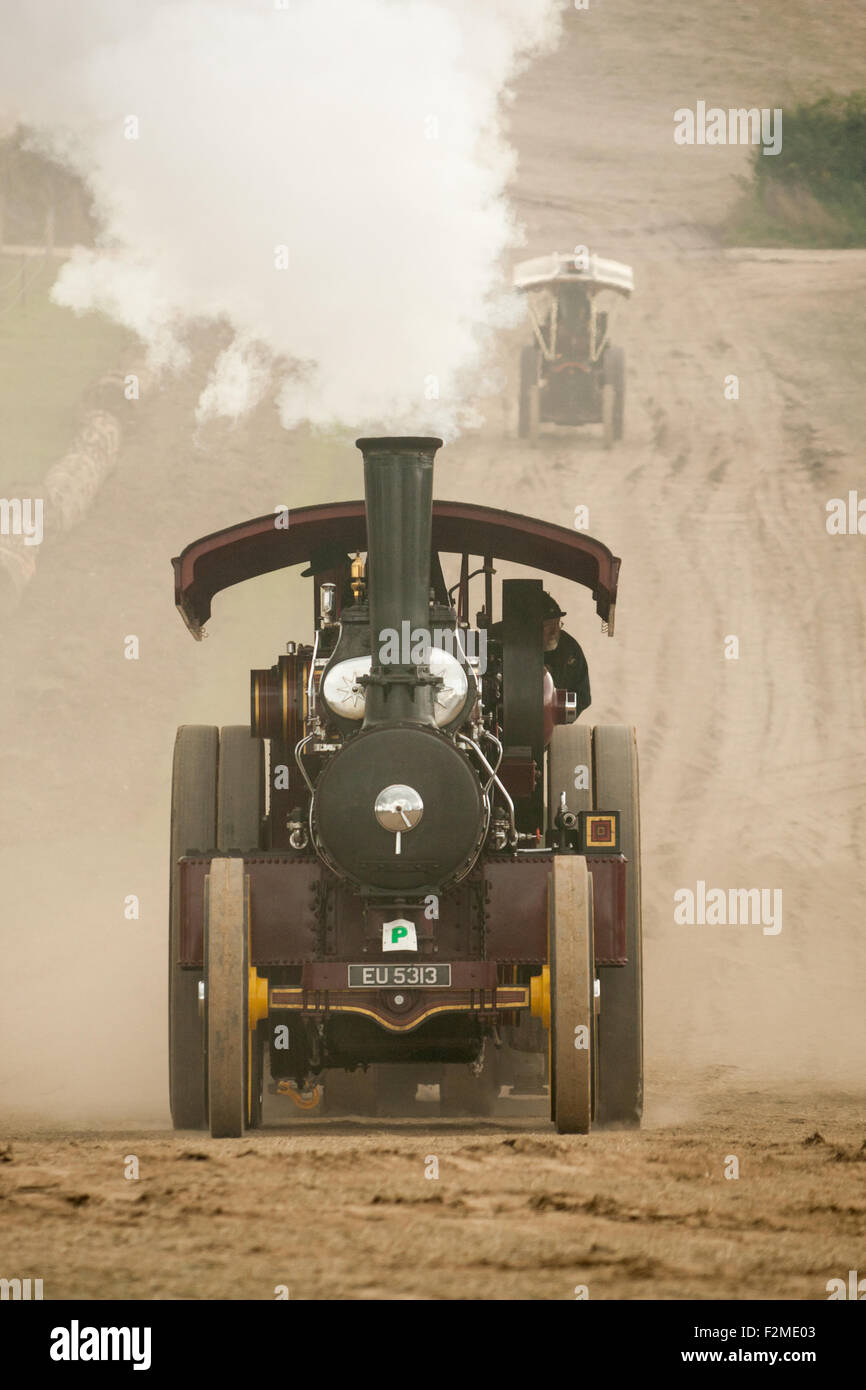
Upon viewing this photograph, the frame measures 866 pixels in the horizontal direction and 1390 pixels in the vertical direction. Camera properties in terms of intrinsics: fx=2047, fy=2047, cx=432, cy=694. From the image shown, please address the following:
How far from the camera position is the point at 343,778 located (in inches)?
324

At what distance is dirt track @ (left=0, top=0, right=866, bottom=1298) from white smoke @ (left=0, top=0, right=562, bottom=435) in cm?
171

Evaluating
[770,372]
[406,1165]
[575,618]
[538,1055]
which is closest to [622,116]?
[770,372]

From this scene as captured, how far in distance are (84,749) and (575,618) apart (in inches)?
235

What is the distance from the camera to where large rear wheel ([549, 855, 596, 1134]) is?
8039 millimetres

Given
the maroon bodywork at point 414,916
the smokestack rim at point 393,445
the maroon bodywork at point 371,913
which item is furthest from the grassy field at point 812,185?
the maroon bodywork at point 414,916

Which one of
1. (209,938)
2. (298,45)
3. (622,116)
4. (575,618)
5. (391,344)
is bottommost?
(209,938)

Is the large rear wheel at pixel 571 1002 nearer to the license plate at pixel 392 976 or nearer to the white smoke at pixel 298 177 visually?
the license plate at pixel 392 976

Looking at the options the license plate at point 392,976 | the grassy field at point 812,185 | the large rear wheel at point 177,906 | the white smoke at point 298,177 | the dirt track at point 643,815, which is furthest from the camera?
the grassy field at point 812,185

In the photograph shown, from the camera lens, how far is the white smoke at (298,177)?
21.1m

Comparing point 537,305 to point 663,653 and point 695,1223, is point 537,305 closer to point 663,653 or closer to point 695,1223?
point 663,653

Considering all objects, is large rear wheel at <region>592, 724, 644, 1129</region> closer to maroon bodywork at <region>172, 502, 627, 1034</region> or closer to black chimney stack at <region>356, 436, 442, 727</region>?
maroon bodywork at <region>172, 502, 627, 1034</region>

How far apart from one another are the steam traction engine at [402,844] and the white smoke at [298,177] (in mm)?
9811

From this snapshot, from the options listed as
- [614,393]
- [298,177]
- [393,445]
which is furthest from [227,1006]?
[614,393]

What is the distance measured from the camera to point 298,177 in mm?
23969
